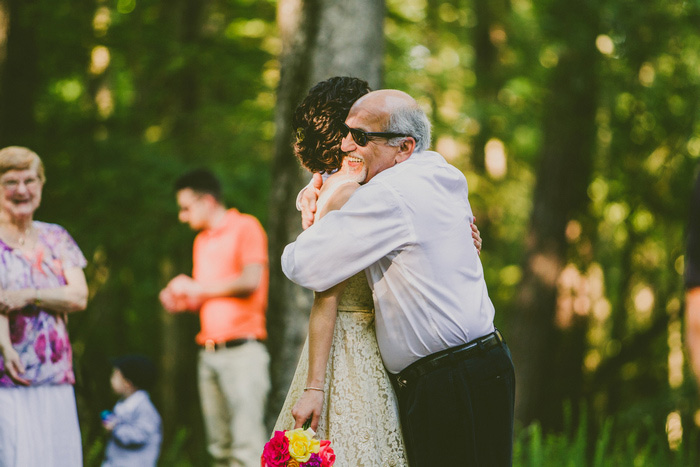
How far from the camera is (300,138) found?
121 inches

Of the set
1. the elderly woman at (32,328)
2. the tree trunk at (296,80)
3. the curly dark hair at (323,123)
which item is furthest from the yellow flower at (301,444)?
the tree trunk at (296,80)

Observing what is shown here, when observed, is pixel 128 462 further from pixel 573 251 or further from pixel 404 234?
Answer: pixel 573 251

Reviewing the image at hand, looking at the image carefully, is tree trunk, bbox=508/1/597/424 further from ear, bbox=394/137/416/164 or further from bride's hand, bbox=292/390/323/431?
bride's hand, bbox=292/390/323/431

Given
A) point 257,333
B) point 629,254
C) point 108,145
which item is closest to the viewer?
point 257,333

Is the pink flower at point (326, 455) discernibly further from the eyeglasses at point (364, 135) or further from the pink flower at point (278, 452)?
the eyeglasses at point (364, 135)

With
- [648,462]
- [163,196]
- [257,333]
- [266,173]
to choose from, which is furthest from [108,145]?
[648,462]

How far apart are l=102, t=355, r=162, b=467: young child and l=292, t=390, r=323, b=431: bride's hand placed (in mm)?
2633

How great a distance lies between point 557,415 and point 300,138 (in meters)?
8.68

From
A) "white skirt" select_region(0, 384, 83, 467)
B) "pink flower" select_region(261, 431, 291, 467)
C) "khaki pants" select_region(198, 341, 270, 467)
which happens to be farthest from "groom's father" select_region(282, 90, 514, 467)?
"khaki pants" select_region(198, 341, 270, 467)

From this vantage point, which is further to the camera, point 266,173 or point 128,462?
point 266,173

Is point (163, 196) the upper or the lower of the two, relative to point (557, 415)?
upper

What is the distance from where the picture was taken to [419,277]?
276 centimetres

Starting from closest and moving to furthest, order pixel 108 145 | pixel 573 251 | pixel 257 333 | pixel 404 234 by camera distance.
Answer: pixel 404 234 → pixel 257 333 → pixel 108 145 → pixel 573 251

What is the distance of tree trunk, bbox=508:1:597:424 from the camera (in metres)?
10.5
